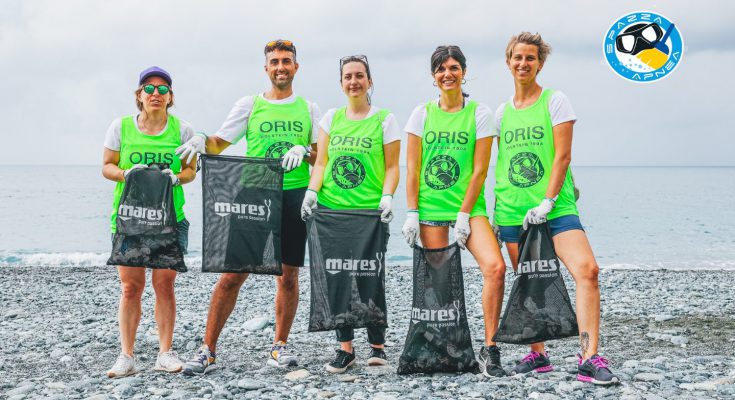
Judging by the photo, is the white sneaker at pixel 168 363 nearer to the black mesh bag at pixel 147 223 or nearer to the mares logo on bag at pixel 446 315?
the black mesh bag at pixel 147 223

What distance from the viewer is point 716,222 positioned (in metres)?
40.3

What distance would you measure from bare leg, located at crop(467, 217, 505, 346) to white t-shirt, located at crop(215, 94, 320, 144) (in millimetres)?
1542

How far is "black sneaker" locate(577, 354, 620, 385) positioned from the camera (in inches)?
197

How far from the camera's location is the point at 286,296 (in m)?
5.92

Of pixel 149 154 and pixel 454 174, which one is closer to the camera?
pixel 454 174

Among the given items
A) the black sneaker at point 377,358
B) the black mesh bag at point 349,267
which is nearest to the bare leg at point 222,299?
the black mesh bag at point 349,267

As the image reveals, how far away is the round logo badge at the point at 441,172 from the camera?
5.16 meters

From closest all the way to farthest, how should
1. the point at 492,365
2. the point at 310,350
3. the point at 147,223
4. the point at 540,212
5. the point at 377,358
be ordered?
1. the point at 540,212
2. the point at 492,365
3. the point at 147,223
4. the point at 377,358
5. the point at 310,350

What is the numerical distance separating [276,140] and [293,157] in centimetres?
33

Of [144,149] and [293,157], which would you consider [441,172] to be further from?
[144,149]

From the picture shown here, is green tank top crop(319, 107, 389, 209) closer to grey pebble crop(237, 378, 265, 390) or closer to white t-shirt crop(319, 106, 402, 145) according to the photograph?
white t-shirt crop(319, 106, 402, 145)

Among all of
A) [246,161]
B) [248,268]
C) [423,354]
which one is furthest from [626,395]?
[246,161]

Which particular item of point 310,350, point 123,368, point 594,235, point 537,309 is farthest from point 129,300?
point 594,235

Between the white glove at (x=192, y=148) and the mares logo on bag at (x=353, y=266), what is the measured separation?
135cm
